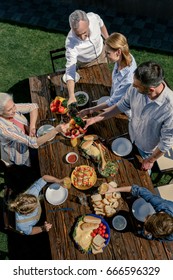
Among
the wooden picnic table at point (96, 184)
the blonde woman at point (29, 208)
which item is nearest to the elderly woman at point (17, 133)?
the wooden picnic table at point (96, 184)

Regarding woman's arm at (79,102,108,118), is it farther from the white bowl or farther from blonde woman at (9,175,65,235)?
the white bowl

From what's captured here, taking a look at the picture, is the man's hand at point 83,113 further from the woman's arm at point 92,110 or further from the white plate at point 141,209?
the white plate at point 141,209

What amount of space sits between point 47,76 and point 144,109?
228 cm

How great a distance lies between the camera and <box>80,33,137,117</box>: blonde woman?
3921 millimetres

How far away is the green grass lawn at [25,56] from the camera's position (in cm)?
677

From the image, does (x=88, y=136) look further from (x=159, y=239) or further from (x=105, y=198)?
(x=159, y=239)

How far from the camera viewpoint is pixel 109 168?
4.12 metres

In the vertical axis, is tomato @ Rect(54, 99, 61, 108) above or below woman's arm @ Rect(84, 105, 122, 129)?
below

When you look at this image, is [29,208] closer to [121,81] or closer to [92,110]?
[92,110]

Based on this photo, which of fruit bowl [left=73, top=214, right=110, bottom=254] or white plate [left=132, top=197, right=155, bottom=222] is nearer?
fruit bowl [left=73, top=214, right=110, bottom=254]

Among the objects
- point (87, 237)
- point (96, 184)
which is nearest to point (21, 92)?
point (96, 184)

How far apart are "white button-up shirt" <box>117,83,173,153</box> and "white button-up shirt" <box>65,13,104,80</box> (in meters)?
1.15

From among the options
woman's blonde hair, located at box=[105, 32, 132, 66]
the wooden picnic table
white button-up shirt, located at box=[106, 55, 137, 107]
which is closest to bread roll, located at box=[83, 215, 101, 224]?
the wooden picnic table
